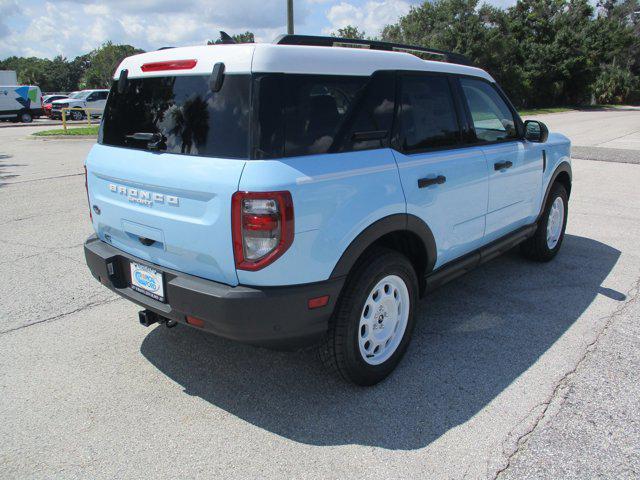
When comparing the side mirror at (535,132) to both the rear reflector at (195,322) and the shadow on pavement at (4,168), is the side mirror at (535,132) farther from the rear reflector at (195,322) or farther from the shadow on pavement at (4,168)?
the shadow on pavement at (4,168)

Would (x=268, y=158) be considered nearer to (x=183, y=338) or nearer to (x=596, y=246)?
(x=183, y=338)

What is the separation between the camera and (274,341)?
2582mm

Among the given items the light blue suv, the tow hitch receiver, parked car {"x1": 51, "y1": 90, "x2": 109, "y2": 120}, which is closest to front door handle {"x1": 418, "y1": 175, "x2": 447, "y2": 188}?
the light blue suv

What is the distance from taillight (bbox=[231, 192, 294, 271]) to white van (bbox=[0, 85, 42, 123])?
33.5m

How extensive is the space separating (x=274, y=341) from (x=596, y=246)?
4.76 m

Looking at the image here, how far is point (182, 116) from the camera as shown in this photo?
2781 mm

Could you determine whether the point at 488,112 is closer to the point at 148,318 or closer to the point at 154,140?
the point at 154,140

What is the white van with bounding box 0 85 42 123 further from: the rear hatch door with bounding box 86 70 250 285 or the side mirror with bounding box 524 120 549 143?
the side mirror with bounding box 524 120 549 143

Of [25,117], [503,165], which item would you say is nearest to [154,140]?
[503,165]

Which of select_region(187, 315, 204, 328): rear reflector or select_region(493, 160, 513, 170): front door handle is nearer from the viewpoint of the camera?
select_region(187, 315, 204, 328): rear reflector

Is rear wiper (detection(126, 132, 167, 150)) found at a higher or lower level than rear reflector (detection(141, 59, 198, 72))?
lower

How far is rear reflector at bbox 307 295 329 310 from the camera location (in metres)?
2.59

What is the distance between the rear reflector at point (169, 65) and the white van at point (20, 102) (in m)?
32.4

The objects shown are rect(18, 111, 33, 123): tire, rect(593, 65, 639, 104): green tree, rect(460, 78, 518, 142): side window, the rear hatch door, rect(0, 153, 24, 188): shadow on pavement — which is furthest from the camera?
rect(593, 65, 639, 104): green tree
